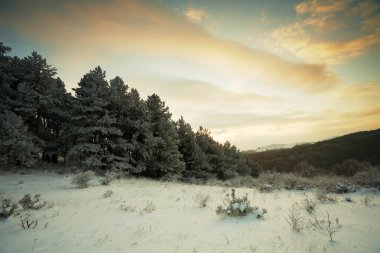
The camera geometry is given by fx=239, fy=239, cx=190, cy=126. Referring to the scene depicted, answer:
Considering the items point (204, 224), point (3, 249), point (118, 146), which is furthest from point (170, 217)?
point (118, 146)

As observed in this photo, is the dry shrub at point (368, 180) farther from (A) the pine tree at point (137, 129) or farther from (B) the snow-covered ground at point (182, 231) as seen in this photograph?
(A) the pine tree at point (137, 129)

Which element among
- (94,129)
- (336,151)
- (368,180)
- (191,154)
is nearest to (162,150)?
(94,129)

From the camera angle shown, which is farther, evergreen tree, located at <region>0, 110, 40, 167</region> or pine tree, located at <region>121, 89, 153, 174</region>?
pine tree, located at <region>121, 89, 153, 174</region>

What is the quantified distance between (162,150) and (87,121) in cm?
928

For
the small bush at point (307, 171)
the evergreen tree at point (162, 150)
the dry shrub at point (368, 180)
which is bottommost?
the small bush at point (307, 171)

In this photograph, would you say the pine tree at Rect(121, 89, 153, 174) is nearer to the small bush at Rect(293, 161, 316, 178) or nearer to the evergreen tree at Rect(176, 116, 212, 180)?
the evergreen tree at Rect(176, 116, 212, 180)

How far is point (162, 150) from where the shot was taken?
2955cm

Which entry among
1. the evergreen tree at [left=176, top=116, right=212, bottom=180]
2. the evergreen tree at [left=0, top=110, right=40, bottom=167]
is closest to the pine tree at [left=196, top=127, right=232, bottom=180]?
the evergreen tree at [left=176, top=116, right=212, bottom=180]

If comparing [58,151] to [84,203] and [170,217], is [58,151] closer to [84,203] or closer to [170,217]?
[84,203]

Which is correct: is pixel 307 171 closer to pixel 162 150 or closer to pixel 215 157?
pixel 215 157

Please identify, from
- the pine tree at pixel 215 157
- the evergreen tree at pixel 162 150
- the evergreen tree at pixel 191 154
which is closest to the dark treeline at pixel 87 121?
the evergreen tree at pixel 162 150

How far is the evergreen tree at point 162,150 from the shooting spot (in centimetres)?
2876

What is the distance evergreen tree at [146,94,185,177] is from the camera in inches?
1132

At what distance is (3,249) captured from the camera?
5.85 meters
